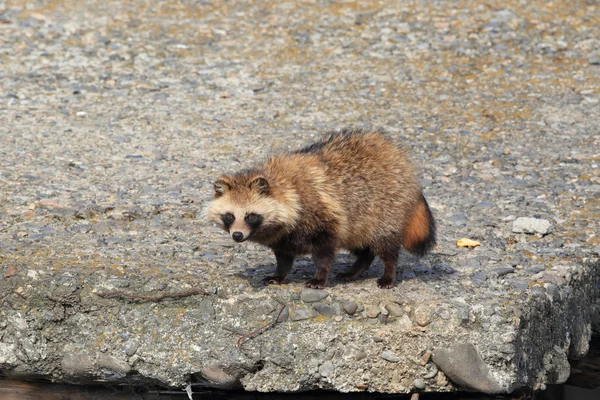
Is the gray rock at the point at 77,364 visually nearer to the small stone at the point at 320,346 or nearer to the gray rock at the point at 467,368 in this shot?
the small stone at the point at 320,346

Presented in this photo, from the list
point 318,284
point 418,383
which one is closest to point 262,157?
point 318,284

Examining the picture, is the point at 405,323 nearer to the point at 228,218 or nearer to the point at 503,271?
the point at 503,271

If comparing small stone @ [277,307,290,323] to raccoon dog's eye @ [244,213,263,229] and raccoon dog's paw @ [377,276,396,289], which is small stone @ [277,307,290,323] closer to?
raccoon dog's eye @ [244,213,263,229]

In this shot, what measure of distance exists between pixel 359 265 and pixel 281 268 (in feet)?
2.03

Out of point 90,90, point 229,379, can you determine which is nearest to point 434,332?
point 229,379

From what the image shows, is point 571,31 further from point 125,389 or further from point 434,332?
point 125,389

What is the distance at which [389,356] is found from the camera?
5.32 m

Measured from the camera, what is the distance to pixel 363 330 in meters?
5.33

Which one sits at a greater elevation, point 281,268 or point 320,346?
point 281,268

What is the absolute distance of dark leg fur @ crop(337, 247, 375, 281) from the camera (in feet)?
19.5

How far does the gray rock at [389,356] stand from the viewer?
5.32 metres

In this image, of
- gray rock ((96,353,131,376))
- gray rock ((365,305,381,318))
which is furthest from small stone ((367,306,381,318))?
gray rock ((96,353,131,376))

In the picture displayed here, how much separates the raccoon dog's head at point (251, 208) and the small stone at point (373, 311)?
2.40 feet

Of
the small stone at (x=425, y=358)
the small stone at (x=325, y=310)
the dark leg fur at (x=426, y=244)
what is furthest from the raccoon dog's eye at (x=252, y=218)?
the small stone at (x=425, y=358)
